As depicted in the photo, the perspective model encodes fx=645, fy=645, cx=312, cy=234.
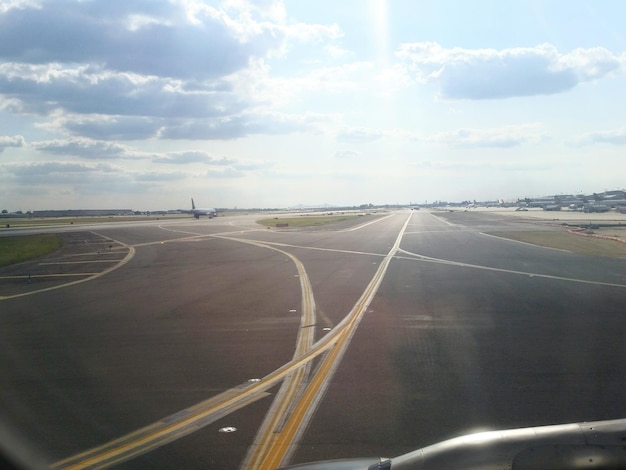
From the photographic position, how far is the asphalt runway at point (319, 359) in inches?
324

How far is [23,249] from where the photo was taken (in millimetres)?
46906

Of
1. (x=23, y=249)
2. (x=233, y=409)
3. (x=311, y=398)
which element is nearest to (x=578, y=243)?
(x=311, y=398)

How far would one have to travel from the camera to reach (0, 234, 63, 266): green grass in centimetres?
3959

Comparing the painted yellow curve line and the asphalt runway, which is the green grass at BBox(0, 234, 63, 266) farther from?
the painted yellow curve line

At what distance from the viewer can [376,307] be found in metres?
Answer: 18.7

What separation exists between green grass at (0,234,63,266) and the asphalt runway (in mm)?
12705

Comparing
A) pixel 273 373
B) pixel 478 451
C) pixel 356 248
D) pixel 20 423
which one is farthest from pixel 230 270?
pixel 478 451

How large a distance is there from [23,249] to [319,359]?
1601 inches

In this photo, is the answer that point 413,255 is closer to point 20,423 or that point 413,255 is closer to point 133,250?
point 133,250

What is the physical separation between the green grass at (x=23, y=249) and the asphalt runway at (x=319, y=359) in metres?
12.7

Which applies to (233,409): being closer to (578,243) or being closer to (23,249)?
(578,243)

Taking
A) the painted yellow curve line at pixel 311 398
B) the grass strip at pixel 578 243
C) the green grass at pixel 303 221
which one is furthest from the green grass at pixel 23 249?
the green grass at pixel 303 221

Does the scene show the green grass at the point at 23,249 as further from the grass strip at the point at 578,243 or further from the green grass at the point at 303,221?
the green grass at the point at 303,221

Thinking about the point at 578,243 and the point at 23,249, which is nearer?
the point at 578,243
